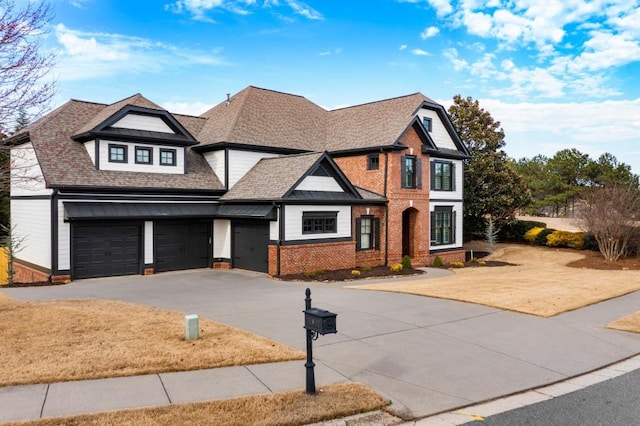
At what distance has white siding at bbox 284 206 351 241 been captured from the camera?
21500 millimetres

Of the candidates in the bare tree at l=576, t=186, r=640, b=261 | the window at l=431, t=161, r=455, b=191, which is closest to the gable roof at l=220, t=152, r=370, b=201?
the window at l=431, t=161, r=455, b=191

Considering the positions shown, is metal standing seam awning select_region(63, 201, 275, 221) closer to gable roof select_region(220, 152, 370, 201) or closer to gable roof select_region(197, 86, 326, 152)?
gable roof select_region(220, 152, 370, 201)

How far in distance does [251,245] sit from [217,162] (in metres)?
5.42

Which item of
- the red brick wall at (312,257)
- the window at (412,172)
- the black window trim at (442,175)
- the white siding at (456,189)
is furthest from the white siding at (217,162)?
the white siding at (456,189)

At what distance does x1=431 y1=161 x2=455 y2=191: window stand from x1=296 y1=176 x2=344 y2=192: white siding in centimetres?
844

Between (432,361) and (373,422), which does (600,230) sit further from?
(373,422)

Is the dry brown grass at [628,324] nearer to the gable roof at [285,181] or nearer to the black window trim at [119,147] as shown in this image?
the gable roof at [285,181]

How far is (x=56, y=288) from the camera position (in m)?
17.8

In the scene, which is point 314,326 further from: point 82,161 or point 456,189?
point 456,189

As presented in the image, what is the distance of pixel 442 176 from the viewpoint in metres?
30.4

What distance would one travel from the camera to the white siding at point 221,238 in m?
24.3

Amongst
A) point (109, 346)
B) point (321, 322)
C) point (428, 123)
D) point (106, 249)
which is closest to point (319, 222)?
point (106, 249)

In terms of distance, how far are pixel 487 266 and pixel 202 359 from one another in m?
24.1

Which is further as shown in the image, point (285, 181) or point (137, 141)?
point (137, 141)
